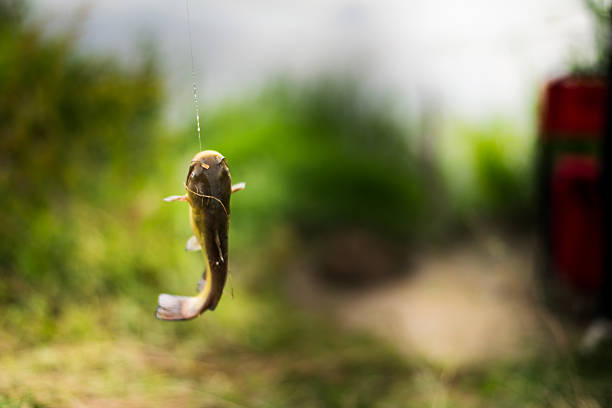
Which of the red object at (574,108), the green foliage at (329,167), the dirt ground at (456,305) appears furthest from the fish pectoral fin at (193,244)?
the green foliage at (329,167)

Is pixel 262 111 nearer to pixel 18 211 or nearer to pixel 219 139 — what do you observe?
pixel 219 139

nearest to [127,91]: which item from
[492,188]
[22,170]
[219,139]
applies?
[22,170]

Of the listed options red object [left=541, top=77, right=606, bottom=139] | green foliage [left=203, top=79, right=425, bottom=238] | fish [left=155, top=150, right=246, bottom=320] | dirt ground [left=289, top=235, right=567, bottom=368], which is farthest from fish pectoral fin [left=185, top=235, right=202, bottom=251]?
green foliage [left=203, top=79, right=425, bottom=238]

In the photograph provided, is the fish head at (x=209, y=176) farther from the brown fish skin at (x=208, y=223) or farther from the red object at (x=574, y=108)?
the red object at (x=574, y=108)

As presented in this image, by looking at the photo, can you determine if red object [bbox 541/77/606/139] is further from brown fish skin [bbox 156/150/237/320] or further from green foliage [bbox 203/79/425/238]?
brown fish skin [bbox 156/150/237/320]

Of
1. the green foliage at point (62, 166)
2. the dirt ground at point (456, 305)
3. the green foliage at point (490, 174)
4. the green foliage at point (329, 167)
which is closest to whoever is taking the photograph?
the green foliage at point (62, 166)
